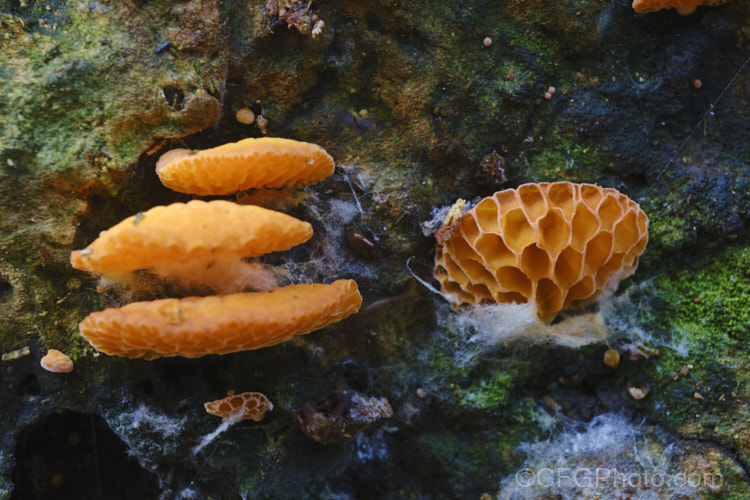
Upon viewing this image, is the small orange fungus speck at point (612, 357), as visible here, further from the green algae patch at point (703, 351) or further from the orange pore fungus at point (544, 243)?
the orange pore fungus at point (544, 243)

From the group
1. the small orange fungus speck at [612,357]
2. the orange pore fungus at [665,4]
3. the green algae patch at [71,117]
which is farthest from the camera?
the small orange fungus speck at [612,357]

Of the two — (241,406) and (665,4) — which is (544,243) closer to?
(665,4)

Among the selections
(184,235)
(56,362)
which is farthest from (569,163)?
(56,362)

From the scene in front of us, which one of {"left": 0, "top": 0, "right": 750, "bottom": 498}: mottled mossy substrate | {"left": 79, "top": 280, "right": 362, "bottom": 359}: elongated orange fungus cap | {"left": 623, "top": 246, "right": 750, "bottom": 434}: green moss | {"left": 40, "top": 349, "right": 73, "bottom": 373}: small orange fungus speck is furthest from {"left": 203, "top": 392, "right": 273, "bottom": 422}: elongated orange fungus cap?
{"left": 623, "top": 246, "right": 750, "bottom": 434}: green moss

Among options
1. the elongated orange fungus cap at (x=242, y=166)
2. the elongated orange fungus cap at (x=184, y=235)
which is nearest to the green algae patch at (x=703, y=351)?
the elongated orange fungus cap at (x=242, y=166)

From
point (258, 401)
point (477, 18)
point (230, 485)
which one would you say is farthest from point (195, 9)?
point (230, 485)

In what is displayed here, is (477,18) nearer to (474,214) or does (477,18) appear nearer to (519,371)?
(474,214)
